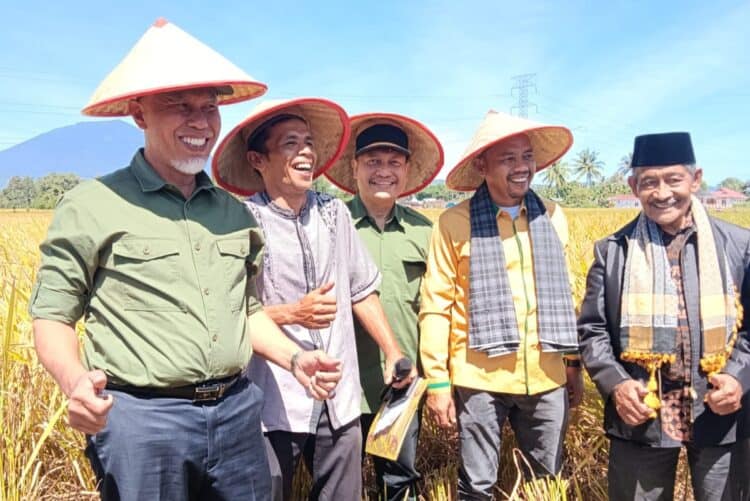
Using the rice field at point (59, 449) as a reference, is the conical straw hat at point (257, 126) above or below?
above

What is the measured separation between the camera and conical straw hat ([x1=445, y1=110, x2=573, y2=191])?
214 cm

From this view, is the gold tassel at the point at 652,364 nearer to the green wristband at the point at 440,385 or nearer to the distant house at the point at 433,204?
the green wristband at the point at 440,385

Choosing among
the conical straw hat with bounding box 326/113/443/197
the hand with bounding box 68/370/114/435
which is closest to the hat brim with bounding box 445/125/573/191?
the conical straw hat with bounding box 326/113/443/197

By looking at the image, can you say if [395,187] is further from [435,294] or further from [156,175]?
[156,175]

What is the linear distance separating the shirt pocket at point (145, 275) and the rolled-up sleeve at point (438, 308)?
1.03 metres

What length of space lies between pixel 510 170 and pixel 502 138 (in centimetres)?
13

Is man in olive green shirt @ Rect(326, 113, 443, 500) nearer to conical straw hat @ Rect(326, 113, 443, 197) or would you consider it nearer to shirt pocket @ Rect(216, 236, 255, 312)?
conical straw hat @ Rect(326, 113, 443, 197)

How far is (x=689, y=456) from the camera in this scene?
76.7 inches

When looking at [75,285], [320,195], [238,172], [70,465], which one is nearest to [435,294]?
[320,195]

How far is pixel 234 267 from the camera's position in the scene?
1.53 meters

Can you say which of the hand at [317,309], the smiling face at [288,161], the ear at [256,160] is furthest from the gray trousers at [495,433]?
the ear at [256,160]

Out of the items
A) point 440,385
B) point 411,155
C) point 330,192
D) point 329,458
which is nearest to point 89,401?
point 329,458

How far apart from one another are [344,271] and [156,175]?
739mm

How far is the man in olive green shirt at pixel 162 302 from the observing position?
134 cm
